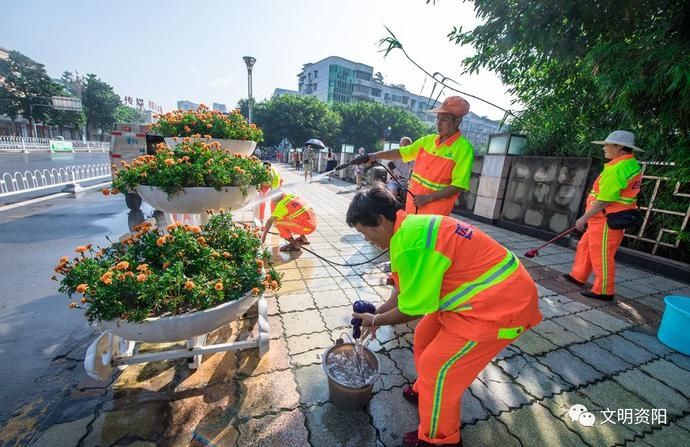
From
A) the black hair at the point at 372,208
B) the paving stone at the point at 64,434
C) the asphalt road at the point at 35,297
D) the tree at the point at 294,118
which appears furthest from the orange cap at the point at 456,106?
the tree at the point at 294,118

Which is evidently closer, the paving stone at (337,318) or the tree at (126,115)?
the paving stone at (337,318)

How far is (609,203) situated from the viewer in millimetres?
3486

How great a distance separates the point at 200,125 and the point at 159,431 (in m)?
2.45

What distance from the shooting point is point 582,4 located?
3.69 metres

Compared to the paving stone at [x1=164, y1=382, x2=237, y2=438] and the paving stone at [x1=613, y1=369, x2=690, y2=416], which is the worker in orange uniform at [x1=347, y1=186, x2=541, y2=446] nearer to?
the paving stone at [x1=164, y1=382, x2=237, y2=438]

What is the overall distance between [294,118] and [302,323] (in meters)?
35.9

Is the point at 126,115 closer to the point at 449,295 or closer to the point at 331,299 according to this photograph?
the point at 331,299

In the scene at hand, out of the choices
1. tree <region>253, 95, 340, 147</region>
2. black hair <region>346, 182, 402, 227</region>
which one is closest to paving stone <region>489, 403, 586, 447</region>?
black hair <region>346, 182, 402, 227</region>

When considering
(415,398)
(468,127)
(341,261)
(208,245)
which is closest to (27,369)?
(208,245)

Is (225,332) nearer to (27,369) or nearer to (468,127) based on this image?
(27,369)

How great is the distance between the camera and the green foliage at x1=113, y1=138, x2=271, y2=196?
208cm

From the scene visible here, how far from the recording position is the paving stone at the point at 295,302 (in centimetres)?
318

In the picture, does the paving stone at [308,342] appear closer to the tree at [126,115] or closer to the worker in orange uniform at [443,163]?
Answer: the worker in orange uniform at [443,163]

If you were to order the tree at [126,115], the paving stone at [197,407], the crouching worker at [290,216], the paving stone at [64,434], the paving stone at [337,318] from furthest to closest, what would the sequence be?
1. the tree at [126,115]
2. the crouching worker at [290,216]
3. the paving stone at [337,318]
4. the paving stone at [197,407]
5. the paving stone at [64,434]
